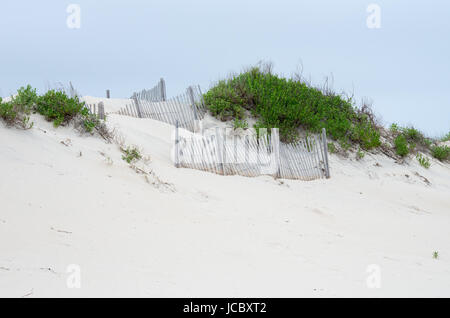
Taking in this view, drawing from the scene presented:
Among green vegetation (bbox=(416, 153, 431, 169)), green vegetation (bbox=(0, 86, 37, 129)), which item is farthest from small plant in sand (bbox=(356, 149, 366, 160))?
green vegetation (bbox=(0, 86, 37, 129))

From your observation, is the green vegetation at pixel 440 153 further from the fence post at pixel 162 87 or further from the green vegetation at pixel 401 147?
the fence post at pixel 162 87

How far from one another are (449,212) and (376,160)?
10.6ft

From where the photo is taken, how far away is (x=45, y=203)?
15.8ft

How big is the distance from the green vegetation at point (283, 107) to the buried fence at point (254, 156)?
42.8 inches

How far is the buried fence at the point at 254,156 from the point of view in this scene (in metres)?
8.74

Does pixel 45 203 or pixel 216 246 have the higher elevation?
pixel 45 203

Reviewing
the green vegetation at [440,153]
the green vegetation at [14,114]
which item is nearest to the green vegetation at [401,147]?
the green vegetation at [440,153]

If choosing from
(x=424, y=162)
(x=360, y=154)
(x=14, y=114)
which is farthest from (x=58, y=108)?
(x=424, y=162)

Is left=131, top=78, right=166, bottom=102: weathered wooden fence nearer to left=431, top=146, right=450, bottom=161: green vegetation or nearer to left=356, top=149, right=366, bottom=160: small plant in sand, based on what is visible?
left=356, top=149, right=366, bottom=160: small plant in sand

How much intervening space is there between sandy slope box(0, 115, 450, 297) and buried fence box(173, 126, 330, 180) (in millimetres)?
382

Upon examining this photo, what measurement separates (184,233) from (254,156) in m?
4.47
